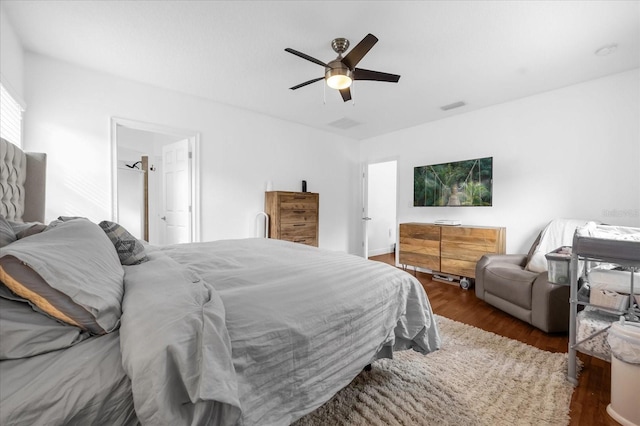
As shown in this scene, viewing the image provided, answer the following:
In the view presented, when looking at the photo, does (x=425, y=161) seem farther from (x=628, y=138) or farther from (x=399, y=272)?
(x=399, y=272)

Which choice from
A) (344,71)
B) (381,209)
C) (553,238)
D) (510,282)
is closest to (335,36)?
(344,71)

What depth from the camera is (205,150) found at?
364 centimetres

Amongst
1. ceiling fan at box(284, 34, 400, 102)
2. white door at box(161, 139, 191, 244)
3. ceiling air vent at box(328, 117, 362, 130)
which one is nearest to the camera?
ceiling fan at box(284, 34, 400, 102)

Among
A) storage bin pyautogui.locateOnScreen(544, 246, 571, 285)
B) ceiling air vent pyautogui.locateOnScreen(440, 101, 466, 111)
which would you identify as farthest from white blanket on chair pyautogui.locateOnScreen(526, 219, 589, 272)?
ceiling air vent pyautogui.locateOnScreen(440, 101, 466, 111)

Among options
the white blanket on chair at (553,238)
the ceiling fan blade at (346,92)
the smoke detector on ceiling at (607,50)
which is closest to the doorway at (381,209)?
the white blanket on chair at (553,238)

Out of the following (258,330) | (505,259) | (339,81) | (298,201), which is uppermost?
(339,81)

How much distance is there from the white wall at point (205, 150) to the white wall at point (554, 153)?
1886mm

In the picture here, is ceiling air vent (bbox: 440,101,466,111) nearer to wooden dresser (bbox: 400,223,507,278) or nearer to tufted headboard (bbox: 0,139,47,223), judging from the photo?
wooden dresser (bbox: 400,223,507,278)

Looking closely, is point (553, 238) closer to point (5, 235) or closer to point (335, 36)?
point (335, 36)

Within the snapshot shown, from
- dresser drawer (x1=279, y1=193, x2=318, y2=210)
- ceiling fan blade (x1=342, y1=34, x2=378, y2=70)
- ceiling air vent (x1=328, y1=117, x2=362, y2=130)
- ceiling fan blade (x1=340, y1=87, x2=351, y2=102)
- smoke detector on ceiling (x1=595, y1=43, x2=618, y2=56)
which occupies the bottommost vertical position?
dresser drawer (x1=279, y1=193, x2=318, y2=210)

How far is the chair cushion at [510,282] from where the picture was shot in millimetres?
2469

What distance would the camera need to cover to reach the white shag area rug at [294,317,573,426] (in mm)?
1384

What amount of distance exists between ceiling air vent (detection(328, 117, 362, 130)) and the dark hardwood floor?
2815mm

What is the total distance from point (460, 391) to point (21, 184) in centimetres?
331
